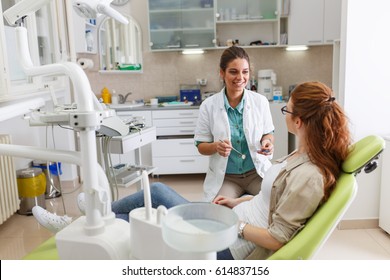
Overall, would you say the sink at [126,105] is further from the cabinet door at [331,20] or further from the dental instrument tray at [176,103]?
the cabinet door at [331,20]

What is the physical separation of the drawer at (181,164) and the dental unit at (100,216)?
2.98 metres

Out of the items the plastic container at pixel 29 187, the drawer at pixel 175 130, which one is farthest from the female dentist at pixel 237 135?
the drawer at pixel 175 130

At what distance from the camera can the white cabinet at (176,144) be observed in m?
4.23

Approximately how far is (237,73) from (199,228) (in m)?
1.39

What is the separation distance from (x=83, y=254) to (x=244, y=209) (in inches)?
30.8

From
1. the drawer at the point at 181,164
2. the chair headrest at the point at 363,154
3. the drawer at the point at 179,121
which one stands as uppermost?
the chair headrest at the point at 363,154

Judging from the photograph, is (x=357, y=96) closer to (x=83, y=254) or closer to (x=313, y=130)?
(x=313, y=130)

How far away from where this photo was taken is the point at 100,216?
113cm

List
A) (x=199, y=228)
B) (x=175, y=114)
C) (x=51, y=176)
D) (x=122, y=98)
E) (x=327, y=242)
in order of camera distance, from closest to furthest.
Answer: (x=199, y=228), (x=327, y=242), (x=51, y=176), (x=175, y=114), (x=122, y=98)

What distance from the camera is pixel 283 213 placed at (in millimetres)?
1284

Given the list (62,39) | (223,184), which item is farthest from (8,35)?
(223,184)

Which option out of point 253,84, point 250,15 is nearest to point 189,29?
point 250,15

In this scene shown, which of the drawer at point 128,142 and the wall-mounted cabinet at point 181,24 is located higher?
the wall-mounted cabinet at point 181,24

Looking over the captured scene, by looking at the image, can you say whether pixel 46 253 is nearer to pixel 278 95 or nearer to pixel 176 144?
pixel 176 144
